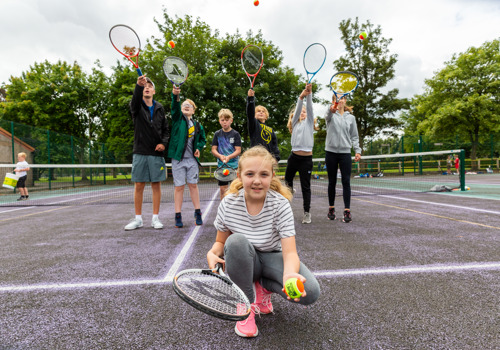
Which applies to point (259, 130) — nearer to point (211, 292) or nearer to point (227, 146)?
point (227, 146)

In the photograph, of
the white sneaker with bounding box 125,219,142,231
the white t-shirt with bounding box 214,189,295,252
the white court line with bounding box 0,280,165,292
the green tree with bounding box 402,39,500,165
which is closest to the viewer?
the white t-shirt with bounding box 214,189,295,252

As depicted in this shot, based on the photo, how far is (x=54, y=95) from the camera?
25.5 metres

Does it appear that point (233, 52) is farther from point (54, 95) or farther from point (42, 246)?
point (42, 246)

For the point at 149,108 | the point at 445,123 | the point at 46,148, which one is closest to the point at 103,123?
the point at 46,148

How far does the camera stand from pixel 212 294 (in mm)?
1500

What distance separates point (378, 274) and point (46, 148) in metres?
20.2

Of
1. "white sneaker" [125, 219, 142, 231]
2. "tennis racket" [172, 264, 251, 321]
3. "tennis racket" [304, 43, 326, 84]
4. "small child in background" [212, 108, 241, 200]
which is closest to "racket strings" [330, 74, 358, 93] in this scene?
"tennis racket" [304, 43, 326, 84]

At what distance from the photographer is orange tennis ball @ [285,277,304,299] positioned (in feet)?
4.50

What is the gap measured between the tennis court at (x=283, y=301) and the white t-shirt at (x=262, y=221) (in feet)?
1.70

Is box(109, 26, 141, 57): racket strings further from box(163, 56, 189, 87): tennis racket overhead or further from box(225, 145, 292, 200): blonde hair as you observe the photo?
box(225, 145, 292, 200): blonde hair

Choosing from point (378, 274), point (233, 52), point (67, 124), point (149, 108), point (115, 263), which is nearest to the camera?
point (378, 274)

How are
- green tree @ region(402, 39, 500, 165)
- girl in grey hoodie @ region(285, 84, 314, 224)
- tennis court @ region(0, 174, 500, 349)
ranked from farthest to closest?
1. green tree @ region(402, 39, 500, 165)
2. girl in grey hoodie @ region(285, 84, 314, 224)
3. tennis court @ region(0, 174, 500, 349)

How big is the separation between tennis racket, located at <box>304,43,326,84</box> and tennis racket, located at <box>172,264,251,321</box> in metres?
3.80

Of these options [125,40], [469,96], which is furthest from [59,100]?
[469,96]
